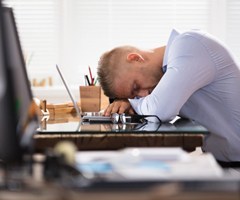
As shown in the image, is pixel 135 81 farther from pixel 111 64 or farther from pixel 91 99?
pixel 91 99

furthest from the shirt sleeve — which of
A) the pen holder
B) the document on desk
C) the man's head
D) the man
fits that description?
the document on desk

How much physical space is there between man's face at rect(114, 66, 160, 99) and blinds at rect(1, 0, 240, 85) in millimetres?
2129

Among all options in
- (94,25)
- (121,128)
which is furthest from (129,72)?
(94,25)

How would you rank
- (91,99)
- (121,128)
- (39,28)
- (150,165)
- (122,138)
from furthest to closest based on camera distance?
(39,28) < (91,99) < (121,128) < (122,138) < (150,165)

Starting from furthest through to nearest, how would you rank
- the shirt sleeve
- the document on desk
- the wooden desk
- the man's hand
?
the man's hand < the shirt sleeve < the wooden desk < the document on desk

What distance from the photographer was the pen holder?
2.68 metres

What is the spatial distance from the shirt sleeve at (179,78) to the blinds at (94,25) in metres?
2.24

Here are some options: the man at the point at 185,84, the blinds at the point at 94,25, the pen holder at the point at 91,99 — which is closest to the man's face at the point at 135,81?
the man at the point at 185,84

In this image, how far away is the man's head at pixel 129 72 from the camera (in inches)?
96.6

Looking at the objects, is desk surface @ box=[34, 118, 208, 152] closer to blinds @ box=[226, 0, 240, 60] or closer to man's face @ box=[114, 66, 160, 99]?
man's face @ box=[114, 66, 160, 99]

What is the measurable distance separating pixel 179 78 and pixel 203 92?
219mm

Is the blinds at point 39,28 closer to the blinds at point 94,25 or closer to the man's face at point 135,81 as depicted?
the blinds at point 94,25

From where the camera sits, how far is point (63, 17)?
179 inches

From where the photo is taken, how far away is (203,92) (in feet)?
7.84
